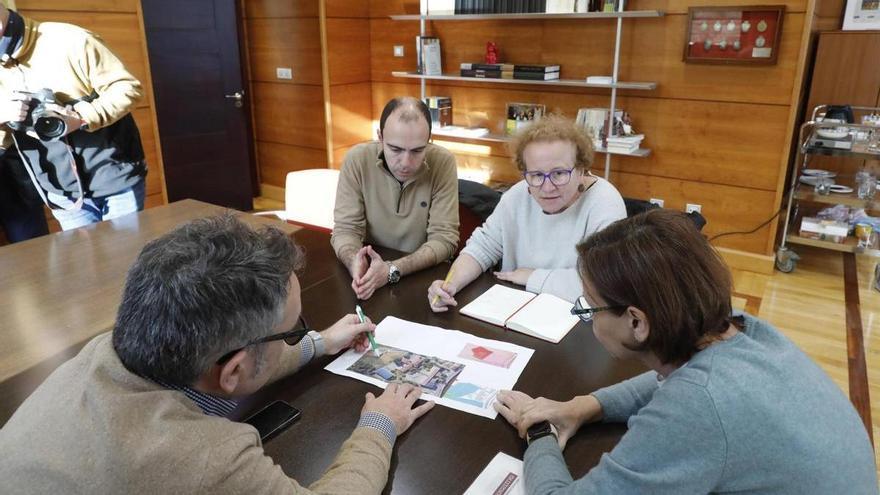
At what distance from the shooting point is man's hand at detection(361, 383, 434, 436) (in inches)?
42.7

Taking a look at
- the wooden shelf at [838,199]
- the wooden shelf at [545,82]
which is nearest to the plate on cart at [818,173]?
the wooden shelf at [838,199]

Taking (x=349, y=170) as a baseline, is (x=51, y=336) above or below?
below

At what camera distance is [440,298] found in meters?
1.58

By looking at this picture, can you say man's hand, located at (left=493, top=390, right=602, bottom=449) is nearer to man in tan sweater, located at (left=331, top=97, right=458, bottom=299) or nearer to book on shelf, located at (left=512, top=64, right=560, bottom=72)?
man in tan sweater, located at (left=331, top=97, right=458, bottom=299)

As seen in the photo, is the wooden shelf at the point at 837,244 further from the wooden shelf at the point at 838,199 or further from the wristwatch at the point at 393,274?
the wristwatch at the point at 393,274

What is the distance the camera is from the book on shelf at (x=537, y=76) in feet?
12.9

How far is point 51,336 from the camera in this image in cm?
145

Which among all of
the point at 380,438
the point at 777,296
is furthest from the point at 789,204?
the point at 380,438

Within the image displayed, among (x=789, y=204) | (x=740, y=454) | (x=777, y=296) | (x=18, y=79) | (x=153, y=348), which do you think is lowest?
(x=777, y=296)

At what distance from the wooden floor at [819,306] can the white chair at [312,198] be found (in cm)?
179

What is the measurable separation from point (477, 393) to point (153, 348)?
637 millimetres

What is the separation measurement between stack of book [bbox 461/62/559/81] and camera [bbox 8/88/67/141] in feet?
8.93

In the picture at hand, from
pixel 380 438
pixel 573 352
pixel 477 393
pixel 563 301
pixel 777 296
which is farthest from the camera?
pixel 777 296

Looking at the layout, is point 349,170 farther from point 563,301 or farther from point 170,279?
point 170,279
